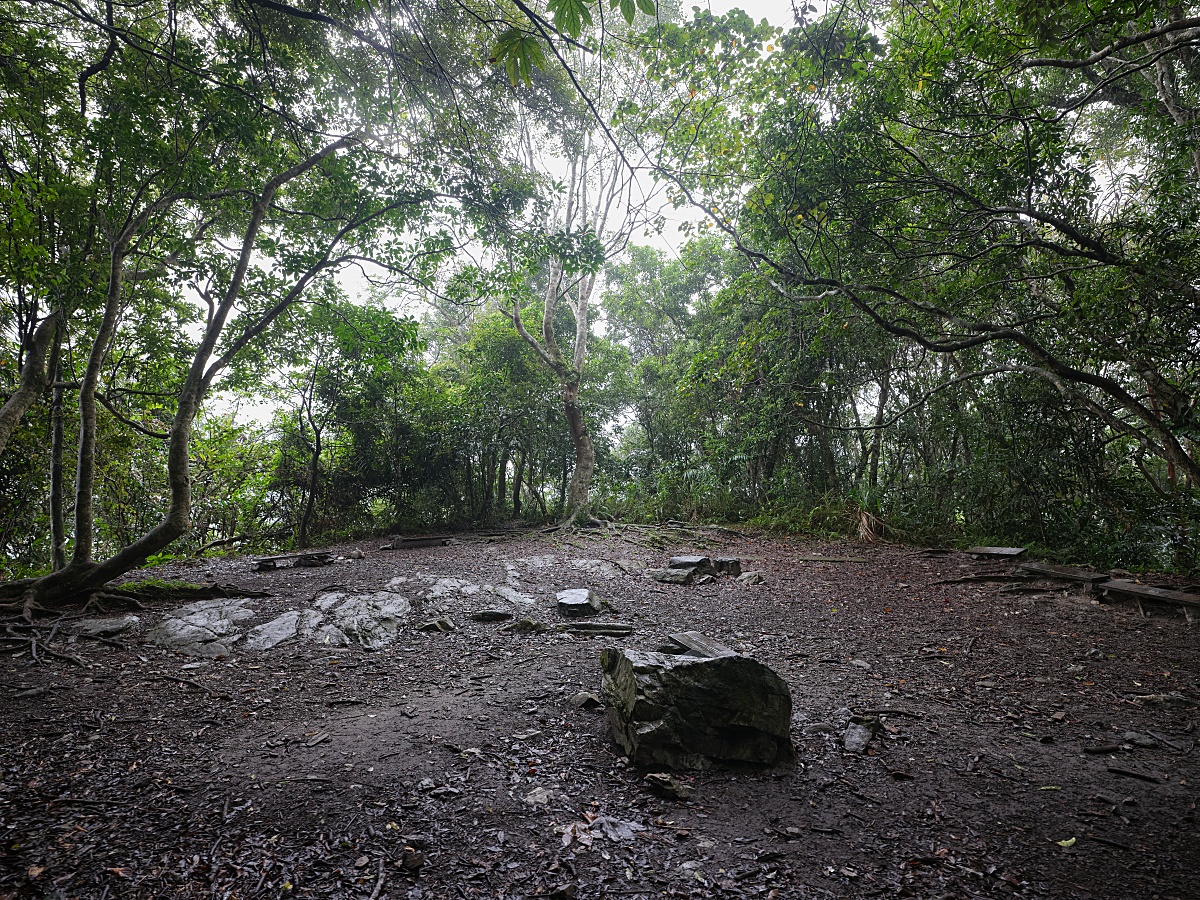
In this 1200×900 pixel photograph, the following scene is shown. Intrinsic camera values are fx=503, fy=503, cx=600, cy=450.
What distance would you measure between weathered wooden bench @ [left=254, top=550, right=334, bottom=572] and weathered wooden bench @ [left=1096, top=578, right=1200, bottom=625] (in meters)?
8.73

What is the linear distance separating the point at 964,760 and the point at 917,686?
898 mm

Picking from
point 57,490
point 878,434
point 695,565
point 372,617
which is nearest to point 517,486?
point 695,565

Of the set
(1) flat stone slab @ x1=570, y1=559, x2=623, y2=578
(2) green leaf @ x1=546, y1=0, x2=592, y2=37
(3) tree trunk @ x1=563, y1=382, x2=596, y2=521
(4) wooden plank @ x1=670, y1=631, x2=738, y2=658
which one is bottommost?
(1) flat stone slab @ x1=570, y1=559, x2=623, y2=578

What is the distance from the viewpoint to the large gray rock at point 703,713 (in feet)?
7.81

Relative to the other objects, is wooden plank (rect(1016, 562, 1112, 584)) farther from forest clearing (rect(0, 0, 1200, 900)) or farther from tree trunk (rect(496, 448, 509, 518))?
tree trunk (rect(496, 448, 509, 518))

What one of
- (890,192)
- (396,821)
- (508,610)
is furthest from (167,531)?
(890,192)

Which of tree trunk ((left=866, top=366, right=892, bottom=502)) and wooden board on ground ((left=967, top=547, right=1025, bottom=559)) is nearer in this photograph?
wooden board on ground ((left=967, top=547, right=1025, bottom=559))

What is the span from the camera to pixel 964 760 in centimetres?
245

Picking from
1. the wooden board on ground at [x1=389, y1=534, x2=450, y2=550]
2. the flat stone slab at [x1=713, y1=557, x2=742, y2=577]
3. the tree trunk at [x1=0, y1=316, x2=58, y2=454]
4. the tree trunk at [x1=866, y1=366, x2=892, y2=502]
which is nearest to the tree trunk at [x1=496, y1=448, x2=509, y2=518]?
the wooden board on ground at [x1=389, y1=534, x2=450, y2=550]

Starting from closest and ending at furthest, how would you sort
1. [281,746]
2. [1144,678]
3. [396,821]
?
[396,821]
[281,746]
[1144,678]

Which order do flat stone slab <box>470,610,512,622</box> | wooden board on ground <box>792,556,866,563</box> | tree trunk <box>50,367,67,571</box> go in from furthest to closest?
wooden board on ground <box>792,556,866,563</box> < tree trunk <box>50,367,67,571</box> < flat stone slab <box>470,610,512,622</box>

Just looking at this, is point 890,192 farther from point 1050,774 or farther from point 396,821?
point 396,821

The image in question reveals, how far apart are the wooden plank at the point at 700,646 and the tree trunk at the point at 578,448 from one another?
23.6 ft

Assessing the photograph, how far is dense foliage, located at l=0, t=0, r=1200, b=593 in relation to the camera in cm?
439
